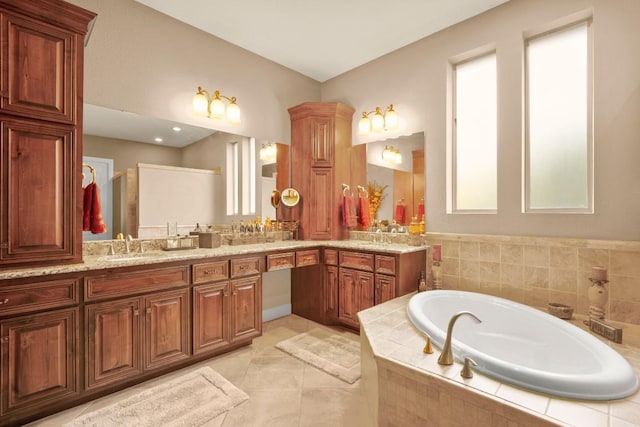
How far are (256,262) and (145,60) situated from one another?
6.71ft

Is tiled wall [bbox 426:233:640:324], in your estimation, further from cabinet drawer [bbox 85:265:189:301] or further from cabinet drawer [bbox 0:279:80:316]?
cabinet drawer [bbox 0:279:80:316]

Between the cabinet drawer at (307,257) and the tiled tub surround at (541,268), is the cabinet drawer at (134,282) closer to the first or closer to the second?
the cabinet drawer at (307,257)

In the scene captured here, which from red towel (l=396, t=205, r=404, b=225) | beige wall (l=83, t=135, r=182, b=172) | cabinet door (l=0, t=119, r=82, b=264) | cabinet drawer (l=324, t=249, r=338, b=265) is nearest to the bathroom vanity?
cabinet door (l=0, t=119, r=82, b=264)

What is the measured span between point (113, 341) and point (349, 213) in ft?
A: 7.90

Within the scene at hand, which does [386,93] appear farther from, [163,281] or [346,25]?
[163,281]

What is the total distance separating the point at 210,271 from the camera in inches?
97.1

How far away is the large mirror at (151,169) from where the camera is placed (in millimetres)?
2447

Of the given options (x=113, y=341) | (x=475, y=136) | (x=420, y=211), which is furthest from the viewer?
(x=420, y=211)

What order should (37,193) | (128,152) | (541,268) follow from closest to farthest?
(37,193) < (541,268) < (128,152)

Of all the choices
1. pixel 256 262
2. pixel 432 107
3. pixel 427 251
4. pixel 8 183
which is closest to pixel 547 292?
pixel 427 251

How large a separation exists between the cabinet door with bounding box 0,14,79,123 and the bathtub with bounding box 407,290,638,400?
264 cm

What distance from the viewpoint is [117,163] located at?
2.52m

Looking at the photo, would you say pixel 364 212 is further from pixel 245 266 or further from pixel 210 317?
pixel 210 317

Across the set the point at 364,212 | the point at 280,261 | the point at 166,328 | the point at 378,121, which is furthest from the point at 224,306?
the point at 378,121
